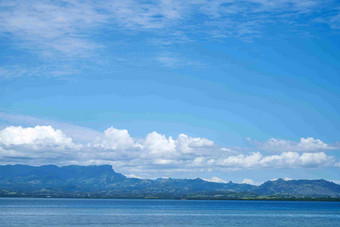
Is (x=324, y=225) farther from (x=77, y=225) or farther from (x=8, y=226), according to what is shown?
(x=8, y=226)

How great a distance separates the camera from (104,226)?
469 feet

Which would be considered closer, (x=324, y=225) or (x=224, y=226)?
(x=224, y=226)

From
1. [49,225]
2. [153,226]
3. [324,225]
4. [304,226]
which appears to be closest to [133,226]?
[153,226]

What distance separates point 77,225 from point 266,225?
7246cm

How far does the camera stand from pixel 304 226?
495ft

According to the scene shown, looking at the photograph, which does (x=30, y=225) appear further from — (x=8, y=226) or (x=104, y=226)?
(x=104, y=226)

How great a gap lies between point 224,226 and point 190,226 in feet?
41.8

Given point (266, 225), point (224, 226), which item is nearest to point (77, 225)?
point (224, 226)

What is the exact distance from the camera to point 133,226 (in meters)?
144

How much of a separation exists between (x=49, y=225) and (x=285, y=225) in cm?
9017

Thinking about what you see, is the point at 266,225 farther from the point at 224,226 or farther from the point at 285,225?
the point at 224,226

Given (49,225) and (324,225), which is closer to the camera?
(49,225)

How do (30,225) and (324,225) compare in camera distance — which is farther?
(324,225)

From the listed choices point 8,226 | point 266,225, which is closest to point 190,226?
point 266,225
